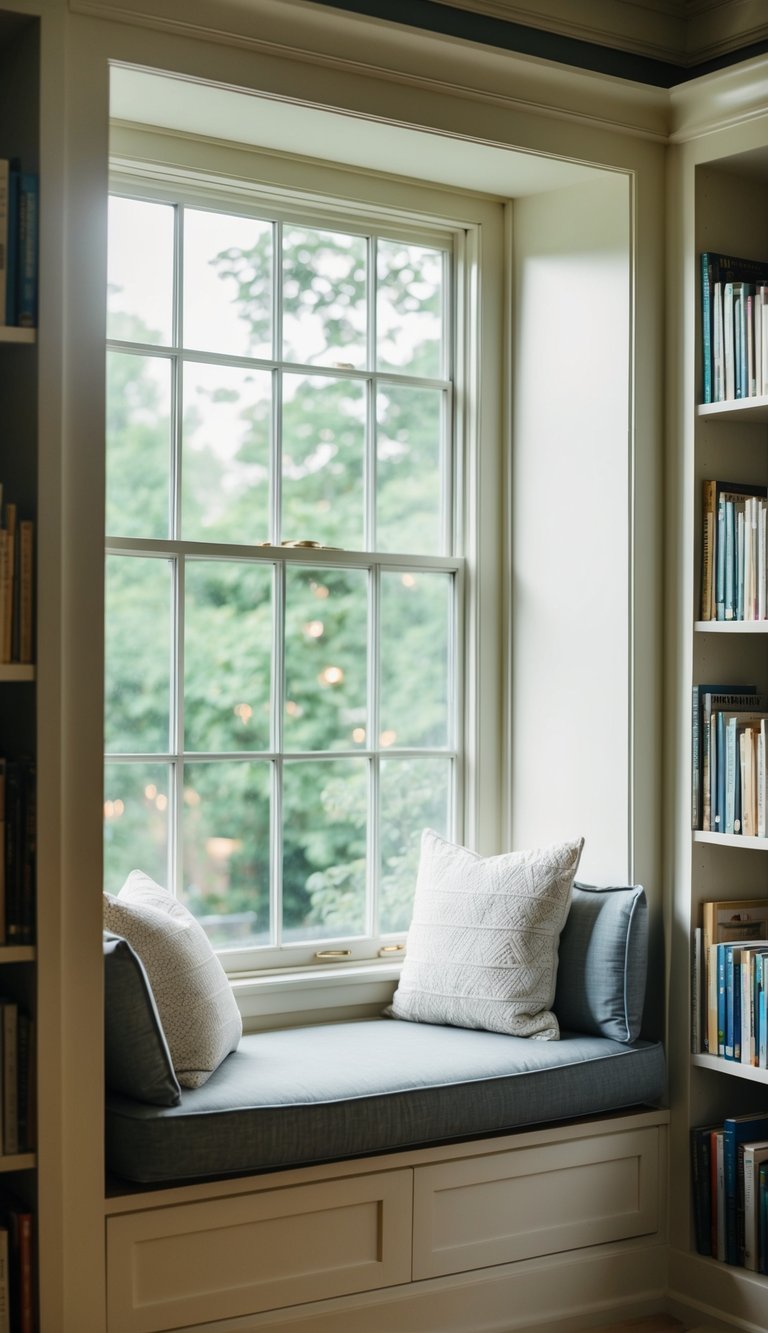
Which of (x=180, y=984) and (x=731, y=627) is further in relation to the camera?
(x=731, y=627)

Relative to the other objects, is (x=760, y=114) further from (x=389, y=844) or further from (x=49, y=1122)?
(x=49, y=1122)

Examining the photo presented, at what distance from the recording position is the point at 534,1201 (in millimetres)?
2812

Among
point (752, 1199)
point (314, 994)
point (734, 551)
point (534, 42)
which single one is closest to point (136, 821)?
point (314, 994)

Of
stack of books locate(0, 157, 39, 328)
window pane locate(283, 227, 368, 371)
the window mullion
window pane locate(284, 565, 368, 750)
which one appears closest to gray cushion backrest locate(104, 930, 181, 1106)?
the window mullion

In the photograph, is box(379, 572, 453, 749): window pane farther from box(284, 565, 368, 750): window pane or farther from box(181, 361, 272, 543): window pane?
box(181, 361, 272, 543): window pane

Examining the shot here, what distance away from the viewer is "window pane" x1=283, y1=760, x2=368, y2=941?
10.3ft

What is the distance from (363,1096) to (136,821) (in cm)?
79

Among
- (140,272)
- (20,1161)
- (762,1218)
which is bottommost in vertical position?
(762,1218)

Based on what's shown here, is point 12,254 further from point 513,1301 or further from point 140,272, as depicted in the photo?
point 513,1301

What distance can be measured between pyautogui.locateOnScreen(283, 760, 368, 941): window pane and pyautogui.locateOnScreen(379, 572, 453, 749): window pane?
15 cm

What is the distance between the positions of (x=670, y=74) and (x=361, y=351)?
3.18ft

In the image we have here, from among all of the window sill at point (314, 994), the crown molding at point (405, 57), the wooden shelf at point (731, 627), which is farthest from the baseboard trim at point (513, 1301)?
the crown molding at point (405, 57)

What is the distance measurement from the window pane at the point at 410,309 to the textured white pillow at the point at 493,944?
1.25m

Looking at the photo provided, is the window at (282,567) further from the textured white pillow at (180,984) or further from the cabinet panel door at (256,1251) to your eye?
the cabinet panel door at (256,1251)
